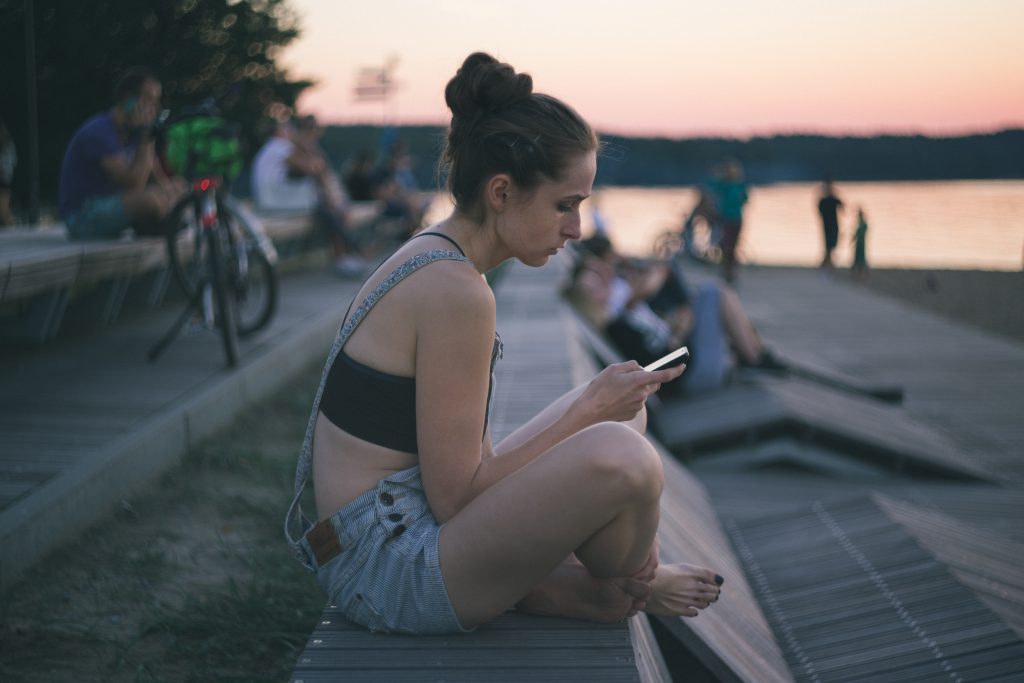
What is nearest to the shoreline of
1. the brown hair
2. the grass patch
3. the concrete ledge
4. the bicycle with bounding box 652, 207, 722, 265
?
the bicycle with bounding box 652, 207, 722, 265

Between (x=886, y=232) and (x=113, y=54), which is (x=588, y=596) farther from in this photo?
(x=886, y=232)

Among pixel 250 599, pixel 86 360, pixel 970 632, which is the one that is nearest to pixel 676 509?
pixel 970 632

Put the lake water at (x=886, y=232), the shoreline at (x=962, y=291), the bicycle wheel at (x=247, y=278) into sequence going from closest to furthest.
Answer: the bicycle wheel at (x=247, y=278), the shoreline at (x=962, y=291), the lake water at (x=886, y=232)

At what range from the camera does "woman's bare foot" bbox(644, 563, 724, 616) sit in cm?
248

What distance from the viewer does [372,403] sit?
2223 millimetres

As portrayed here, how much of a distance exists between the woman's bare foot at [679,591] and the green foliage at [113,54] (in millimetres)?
12057

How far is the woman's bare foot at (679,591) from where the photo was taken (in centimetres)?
248

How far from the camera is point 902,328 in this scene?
12.2 meters

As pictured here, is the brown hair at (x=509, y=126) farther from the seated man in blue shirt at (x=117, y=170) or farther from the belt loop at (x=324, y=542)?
the seated man in blue shirt at (x=117, y=170)

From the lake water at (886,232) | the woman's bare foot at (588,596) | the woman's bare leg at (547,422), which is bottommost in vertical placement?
the lake water at (886,232)

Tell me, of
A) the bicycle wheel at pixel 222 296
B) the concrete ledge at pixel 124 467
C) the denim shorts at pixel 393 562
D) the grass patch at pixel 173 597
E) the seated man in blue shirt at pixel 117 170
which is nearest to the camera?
the denim shorts at pixel 393 562

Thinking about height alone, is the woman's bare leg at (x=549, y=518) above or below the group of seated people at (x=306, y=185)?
below

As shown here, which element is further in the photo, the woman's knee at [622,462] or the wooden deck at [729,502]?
the wooden deck at [729,502]

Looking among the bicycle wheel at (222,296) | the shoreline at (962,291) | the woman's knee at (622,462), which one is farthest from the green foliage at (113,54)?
the woman's knee at (622,462)
